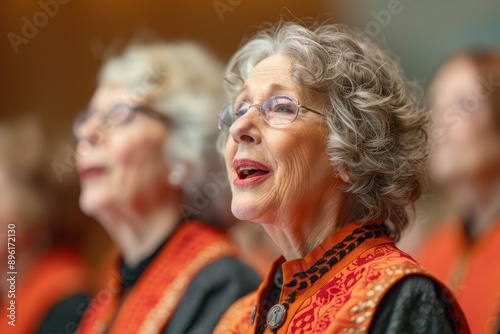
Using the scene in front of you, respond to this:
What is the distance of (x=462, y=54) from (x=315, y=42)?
90 centimetres

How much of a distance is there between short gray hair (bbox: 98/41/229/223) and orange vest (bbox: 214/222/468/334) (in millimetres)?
1002

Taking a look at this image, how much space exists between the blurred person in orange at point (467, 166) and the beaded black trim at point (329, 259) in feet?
2.47

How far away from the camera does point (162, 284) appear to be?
288 centimetres

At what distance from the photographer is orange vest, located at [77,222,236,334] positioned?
9.16 ft

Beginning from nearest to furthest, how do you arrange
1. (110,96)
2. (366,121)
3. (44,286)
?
(366,121), (110,96), (44,286)

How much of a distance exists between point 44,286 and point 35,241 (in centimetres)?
28

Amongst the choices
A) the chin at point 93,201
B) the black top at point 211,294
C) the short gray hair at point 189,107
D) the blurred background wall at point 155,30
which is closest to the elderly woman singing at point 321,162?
the black top at point 211,294

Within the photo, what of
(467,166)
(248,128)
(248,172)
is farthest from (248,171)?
(467,166)

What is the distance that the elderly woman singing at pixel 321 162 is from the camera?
2.05 m

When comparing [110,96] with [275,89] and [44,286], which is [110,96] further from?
[275,89]

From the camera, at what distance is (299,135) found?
2.08 m

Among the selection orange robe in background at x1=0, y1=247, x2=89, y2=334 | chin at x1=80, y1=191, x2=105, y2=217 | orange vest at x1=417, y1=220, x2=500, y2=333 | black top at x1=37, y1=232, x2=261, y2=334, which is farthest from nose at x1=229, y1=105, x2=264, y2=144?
orange robe in background at x1=0, y1=247, x2=89, y2=334

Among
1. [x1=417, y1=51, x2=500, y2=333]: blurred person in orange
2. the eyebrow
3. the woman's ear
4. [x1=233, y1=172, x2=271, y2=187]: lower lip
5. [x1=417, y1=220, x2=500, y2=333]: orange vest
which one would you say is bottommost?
[x1=417, y1=220, x2=500, y2=333]: orange vest

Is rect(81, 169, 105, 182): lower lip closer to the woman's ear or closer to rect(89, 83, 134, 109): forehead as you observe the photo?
rect(89, 83, 134, 109): forehead
